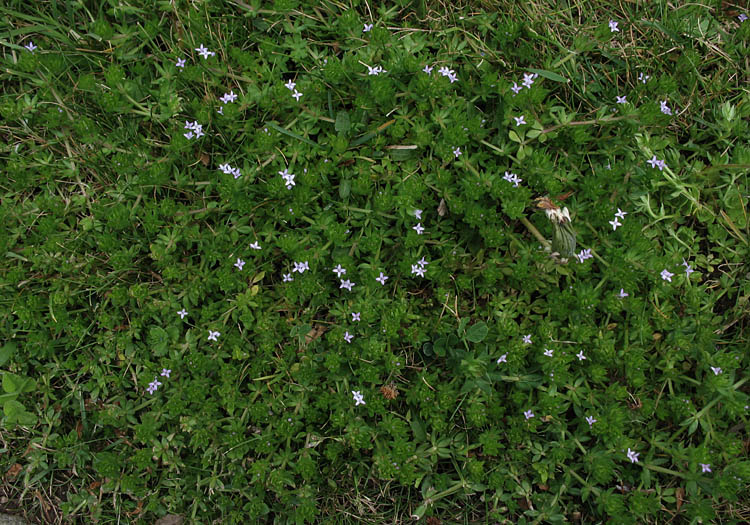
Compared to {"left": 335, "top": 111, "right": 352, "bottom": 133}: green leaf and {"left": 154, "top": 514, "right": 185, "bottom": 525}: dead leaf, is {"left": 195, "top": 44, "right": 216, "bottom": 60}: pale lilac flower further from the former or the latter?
{"left": 154, "top": 514, "right": 185, "bottom": 525}: dead leaf

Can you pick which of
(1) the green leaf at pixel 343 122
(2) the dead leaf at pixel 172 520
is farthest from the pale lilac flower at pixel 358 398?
(1) the green leaf at pixel 343 122

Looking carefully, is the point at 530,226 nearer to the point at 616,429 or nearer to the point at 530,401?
the point at 530,401

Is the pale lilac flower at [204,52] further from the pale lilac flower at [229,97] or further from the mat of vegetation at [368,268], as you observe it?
the pale lilac flower at [229,97]

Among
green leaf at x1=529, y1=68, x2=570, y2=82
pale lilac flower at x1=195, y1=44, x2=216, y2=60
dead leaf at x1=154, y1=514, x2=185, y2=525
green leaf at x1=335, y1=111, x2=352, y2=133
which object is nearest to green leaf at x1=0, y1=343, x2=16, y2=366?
dead leaf at x1=154, y1=514, x2=185, y2=525

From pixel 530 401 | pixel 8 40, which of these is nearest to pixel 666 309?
pixel 530 401

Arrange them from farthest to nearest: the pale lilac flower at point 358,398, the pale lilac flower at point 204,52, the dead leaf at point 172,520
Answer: the pale lilac flower at point 204,52 < the dead leaf at point 172,520 < the pale lilac flower at point 358,398

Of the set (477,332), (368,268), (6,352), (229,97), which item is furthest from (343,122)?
(6,352)
